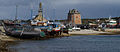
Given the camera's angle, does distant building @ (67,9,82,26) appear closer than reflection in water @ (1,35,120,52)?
No

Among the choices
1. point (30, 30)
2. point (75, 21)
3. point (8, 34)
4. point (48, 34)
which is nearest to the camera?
point (30, 30)

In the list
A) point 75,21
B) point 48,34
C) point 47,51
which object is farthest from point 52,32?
point 75,21

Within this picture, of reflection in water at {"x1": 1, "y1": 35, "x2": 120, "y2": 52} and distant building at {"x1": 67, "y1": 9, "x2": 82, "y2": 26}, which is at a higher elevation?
distant building at {"x1": 67, "y1": 9, "x2": 82, "y2": 26}

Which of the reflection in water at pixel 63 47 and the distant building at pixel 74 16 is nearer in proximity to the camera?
the reflection in water at pixel 63 47

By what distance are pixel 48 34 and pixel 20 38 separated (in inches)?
478

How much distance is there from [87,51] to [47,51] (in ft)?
17.0

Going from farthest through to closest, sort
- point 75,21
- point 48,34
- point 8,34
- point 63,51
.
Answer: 1. point 75,21
2. point 48,34
3. point 8,34
4. point 63,51

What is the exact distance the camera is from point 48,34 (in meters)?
66.3

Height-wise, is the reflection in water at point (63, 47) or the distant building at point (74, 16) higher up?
the distant building at point (74, 16)

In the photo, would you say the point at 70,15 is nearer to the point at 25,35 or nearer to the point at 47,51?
the point at 25,35

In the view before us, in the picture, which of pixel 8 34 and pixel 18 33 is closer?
pixel 18 33

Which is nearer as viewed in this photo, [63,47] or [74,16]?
[63,47]

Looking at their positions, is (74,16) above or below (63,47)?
above

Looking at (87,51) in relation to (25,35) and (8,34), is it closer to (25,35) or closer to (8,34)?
(25,35)
